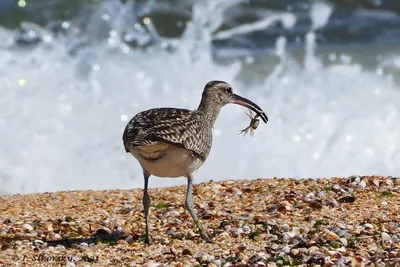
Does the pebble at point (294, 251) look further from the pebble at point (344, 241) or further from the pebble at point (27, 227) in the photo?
the pebble at point (27, 227)

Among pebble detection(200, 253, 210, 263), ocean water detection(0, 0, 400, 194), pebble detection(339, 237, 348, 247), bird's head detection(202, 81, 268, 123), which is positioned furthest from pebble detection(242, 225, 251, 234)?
ocean water detection(0, 0, 400, 194)

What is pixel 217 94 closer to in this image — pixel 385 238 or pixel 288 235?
pixel 288 235

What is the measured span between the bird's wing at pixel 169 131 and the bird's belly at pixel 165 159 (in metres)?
0.09

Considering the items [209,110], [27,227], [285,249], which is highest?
[209,110]

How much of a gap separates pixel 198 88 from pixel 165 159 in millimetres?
9860

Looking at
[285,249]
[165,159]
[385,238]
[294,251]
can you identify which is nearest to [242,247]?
[285,249]

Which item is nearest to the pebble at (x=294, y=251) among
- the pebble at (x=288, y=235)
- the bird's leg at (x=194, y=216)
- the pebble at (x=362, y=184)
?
the pebble at (x=288, y=235)

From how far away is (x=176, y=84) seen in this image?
18.7m

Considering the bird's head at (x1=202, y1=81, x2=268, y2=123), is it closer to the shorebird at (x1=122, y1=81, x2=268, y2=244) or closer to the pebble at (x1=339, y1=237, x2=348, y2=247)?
the shorebird at (x1=122, y1=81, x2=268, y2=244)

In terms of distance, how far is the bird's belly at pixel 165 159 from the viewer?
8.69m

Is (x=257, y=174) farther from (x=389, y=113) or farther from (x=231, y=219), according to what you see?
(x=231, y=219)

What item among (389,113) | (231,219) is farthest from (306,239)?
(389,113)

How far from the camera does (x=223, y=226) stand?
9.13m

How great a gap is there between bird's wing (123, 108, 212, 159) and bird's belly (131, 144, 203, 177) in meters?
0.09
